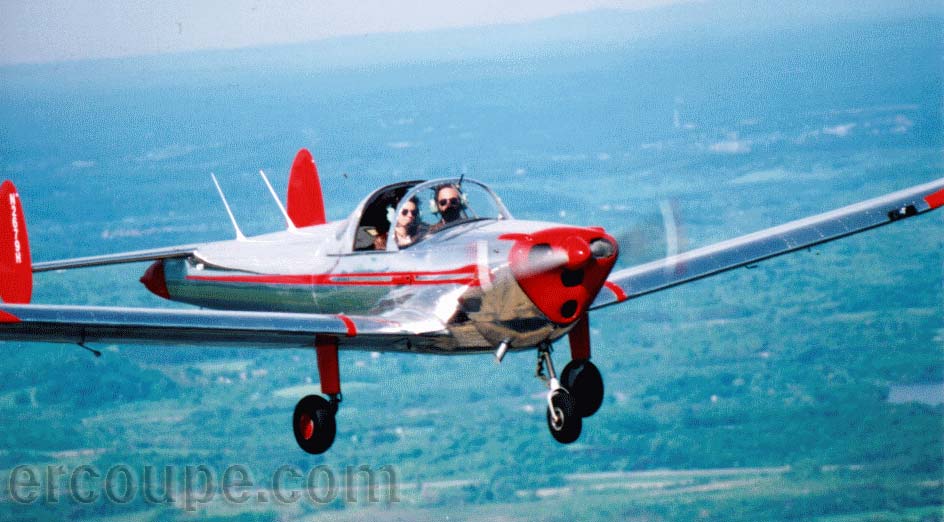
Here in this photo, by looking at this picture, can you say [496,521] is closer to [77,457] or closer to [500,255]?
[77,457]

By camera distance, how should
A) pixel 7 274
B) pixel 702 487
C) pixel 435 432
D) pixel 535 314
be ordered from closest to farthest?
pixel 535 314
pixel 7 274
pixel 702 487
pixel 435 432

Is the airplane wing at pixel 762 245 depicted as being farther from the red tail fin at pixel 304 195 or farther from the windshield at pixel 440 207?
the red tail fin at pixel 304 195

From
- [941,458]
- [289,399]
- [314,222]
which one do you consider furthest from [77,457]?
[314,222]

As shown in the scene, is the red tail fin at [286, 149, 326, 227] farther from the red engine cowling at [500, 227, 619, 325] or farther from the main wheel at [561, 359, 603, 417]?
the red engine cowling at [500, 227, 619, 325]

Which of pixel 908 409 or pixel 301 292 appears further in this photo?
pixel 908 409

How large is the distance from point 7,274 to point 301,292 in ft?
16.8

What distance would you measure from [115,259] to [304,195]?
492 centimetres

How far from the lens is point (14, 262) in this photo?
22.6m

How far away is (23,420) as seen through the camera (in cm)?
15550

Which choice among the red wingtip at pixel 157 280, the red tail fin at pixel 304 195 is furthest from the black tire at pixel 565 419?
the red tail fin at pixel 304 195

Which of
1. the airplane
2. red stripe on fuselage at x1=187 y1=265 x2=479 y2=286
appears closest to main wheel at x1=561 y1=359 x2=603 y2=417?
the airplane

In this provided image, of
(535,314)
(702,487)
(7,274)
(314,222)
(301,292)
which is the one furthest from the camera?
(702,487)

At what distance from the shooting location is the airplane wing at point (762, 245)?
2052cm

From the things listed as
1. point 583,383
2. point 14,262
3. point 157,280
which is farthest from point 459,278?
point 14,262
